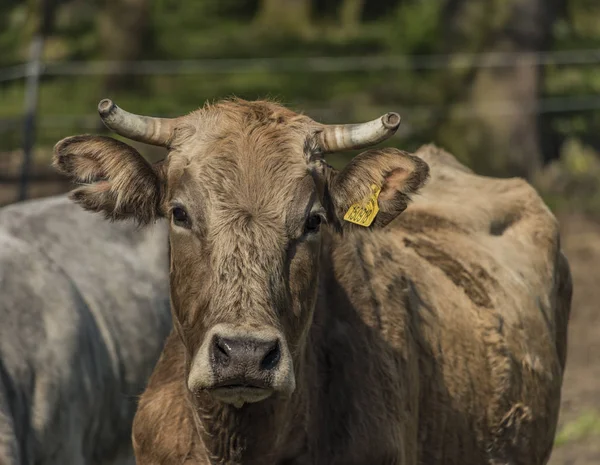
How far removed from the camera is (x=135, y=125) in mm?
4578

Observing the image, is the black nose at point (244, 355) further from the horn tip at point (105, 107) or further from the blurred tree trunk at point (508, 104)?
the blurred tree trunk at point (508, 104)

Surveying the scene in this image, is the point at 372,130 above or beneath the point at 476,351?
above

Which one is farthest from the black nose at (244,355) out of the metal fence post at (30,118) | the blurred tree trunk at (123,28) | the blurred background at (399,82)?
the blurred tree trunk at (123,28)

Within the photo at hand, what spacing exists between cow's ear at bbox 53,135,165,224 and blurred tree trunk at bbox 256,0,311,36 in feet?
63.3

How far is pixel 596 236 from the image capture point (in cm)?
1317

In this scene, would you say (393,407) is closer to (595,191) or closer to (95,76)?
(595,191)

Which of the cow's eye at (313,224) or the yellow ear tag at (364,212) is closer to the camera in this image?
the cow's eye at (313,224)

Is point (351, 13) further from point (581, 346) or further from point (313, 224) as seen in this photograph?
point (313, 224)

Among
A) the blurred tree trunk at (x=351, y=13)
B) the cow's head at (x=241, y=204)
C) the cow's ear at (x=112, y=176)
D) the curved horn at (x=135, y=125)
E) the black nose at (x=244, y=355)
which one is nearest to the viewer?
the black nose at (x=244, y=355)

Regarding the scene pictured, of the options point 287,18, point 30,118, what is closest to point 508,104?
point 30,118

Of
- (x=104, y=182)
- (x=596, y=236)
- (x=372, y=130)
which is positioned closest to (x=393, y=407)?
(x=372, y=130)

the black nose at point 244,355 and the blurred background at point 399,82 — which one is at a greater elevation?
the blurred background at point 399,82

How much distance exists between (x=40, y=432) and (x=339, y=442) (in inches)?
67.2

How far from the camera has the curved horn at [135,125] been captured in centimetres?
447
